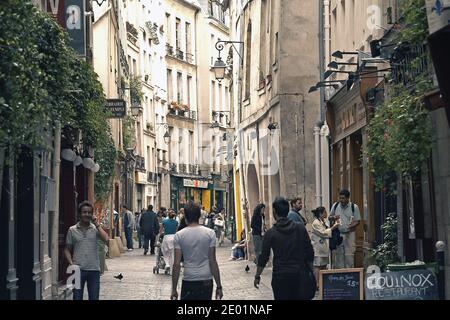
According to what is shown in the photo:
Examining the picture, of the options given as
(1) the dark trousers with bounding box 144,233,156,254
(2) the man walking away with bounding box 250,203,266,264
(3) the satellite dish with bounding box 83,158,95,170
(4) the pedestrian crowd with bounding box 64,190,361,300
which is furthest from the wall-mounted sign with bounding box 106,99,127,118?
(4) the pedestrian crowd with bounding box 64,190,361,300

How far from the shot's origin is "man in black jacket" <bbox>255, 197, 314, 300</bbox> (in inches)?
536

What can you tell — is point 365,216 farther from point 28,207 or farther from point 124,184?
Answer: point 124,184

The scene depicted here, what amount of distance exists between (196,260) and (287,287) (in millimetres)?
1339

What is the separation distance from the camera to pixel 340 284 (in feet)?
50.5

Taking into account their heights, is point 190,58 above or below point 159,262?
above

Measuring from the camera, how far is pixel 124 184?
177ft

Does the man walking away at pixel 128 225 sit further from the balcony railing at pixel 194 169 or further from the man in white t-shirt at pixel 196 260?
the man in white t-shirt at pixel 196 260

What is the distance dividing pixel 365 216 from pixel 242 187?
57.6 ft

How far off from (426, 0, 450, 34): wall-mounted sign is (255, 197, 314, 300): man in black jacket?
276 cm

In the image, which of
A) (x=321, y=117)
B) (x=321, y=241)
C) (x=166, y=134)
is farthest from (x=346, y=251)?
(x=166, y=134)

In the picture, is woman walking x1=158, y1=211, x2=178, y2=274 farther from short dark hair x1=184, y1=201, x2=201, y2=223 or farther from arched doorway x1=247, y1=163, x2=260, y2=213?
short dark hair x1=184, y1=201, x2=201, y2=223

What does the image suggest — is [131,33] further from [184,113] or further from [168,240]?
[168,240]

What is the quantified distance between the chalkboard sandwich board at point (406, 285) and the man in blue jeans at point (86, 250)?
Answer: 365cm
